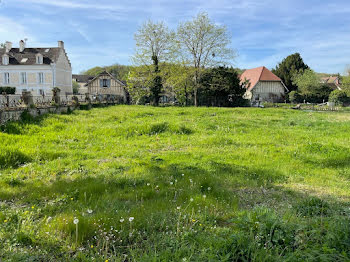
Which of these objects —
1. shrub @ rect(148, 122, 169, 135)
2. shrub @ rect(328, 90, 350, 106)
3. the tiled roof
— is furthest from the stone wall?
shrub @ rect(328, 90, 350, 106)

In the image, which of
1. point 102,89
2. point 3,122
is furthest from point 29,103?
point 102,89

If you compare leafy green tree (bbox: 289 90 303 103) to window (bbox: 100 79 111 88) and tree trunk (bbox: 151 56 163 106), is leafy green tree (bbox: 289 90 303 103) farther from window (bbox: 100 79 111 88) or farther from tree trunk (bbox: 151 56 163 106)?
window (bbox: 100 79 111 88)

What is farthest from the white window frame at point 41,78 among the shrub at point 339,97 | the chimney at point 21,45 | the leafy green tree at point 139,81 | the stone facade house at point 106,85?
the shrub at point 339,97

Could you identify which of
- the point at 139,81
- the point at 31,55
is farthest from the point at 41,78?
the point at 139,81

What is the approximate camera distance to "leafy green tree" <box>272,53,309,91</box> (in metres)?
62.2

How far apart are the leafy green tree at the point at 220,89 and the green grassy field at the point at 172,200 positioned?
27.4 m

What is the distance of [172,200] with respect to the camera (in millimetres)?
4625

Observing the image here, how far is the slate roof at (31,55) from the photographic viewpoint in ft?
140

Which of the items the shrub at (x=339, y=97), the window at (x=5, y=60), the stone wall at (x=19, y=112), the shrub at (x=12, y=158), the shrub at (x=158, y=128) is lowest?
the shrub at (x=12, y=158)

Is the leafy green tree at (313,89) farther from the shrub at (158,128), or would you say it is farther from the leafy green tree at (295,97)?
the shrub at (158,128)

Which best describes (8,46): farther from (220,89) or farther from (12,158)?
(12,158)

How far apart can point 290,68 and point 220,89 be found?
35864mm

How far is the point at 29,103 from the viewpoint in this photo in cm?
1423

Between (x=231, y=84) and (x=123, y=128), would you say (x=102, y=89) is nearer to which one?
(x=231, y=84)
